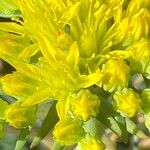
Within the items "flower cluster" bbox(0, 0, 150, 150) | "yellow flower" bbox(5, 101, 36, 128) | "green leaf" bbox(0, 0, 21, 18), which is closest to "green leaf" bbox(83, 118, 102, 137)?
"flower cluster" bbox(0, 0, 150, 150)

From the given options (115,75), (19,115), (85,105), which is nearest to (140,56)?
(115,75)

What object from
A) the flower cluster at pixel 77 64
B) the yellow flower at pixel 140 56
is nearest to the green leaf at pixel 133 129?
the flower cluster at pixel 77 64

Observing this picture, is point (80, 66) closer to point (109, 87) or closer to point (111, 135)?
point (109, 87)

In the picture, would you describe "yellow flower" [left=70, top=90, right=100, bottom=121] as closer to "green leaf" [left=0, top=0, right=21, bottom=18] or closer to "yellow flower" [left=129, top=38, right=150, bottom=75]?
"yellow flower" [left=129, top=38, right=150, bottom=75]

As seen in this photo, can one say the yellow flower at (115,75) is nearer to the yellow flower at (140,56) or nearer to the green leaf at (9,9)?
the yellow flower at (140,56)

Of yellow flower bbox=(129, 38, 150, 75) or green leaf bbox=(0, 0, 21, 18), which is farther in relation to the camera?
Answer: green leaf bbox=(0, 0, 21, 18)

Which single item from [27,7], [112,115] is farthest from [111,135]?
[27,7]
